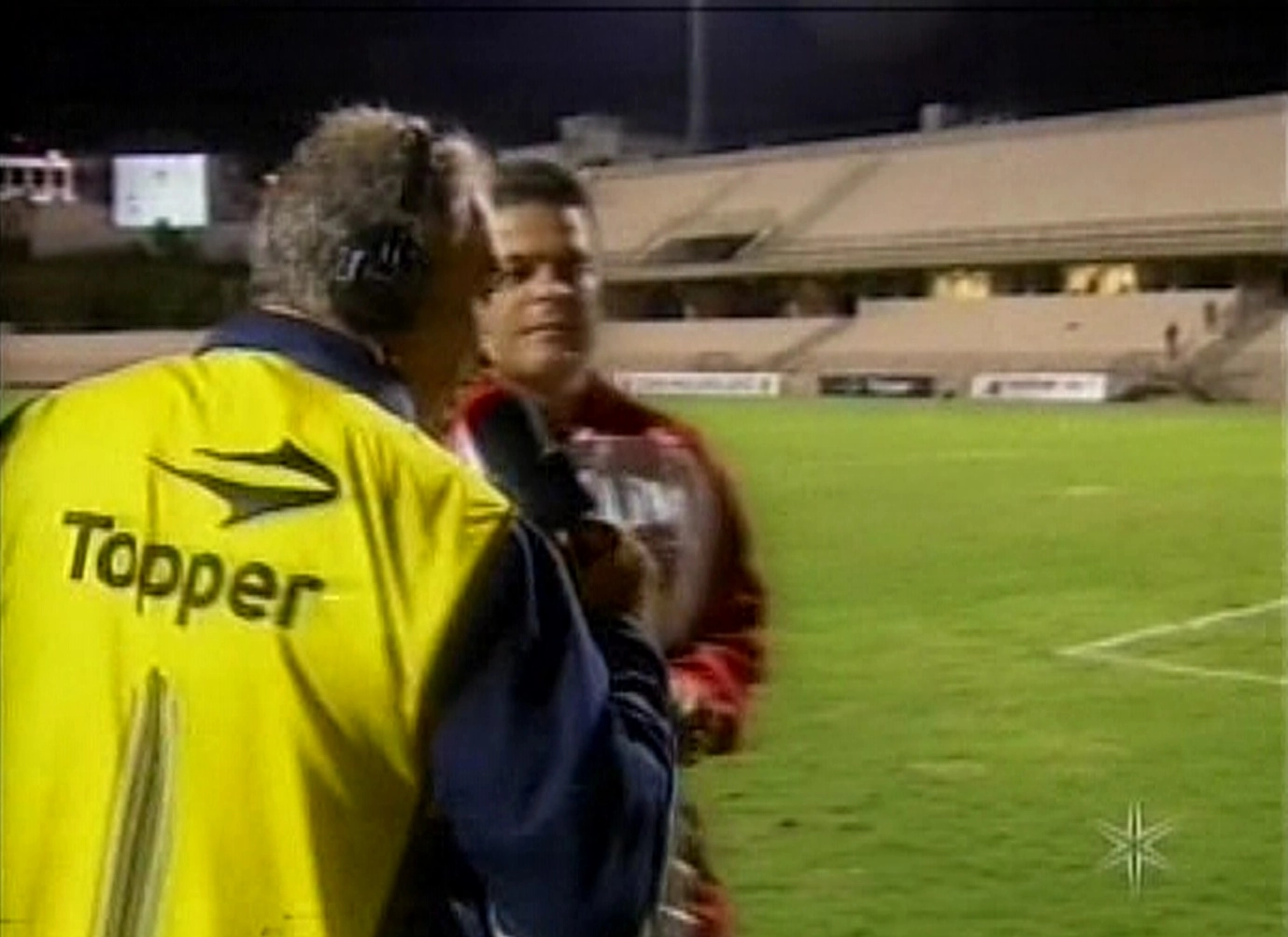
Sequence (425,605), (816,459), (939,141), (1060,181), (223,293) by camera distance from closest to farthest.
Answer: (425,605)
(223,293)
(939,141)
(1060,181)
(816,459)

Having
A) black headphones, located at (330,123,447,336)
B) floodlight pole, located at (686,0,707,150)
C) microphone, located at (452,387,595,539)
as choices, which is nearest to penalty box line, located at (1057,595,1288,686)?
floodlight pole, located at (686,0,707,150)

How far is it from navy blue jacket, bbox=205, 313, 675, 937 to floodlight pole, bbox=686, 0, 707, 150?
3.07ft

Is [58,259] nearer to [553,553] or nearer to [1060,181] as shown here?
[553,553]

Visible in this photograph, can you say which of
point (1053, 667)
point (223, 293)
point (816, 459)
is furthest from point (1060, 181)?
point (223, 293)

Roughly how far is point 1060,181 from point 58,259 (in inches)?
158

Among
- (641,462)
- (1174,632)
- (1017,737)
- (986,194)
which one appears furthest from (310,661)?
(986,194)

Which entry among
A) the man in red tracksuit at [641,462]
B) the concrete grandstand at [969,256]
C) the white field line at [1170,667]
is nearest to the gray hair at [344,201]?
the man in red tracksuit at [641,462]

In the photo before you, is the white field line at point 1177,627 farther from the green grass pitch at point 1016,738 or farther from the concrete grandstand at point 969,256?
the concrete grandstand at point 969,256

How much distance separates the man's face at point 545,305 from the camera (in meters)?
0.90

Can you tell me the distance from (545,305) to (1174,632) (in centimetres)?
176

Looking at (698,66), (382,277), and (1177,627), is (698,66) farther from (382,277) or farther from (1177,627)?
(1177,627)

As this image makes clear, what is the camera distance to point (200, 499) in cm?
55

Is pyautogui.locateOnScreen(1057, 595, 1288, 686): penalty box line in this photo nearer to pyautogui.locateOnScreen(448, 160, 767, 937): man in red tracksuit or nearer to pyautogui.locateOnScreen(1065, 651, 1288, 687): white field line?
pyautogui.locateOnScreen(1065, 651, 1288, 687): white field line

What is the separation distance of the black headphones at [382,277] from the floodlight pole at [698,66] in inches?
35.5
